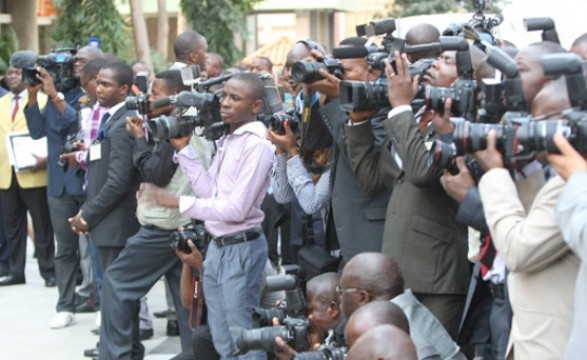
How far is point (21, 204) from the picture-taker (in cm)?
1092

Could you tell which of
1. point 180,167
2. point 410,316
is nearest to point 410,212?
point 410,316

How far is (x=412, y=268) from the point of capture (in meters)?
5.35

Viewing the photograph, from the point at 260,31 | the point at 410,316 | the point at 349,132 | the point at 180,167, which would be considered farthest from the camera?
the point at 260,31

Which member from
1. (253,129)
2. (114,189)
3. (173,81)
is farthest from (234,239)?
(114,189)

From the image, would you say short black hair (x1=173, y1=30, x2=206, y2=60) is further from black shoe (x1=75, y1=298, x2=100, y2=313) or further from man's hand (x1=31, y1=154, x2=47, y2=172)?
black shoe (x1=75, y1=298, x2=100, y2=313)

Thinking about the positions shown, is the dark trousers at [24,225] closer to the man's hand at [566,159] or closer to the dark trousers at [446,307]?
the dark trousers at [446,307]

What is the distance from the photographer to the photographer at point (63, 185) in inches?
363

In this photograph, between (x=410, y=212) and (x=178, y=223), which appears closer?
(x=410, y=212)

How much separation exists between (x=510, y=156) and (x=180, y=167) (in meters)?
3.67

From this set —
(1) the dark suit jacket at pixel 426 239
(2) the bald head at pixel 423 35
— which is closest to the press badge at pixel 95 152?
(2) the bald head at pixel 423 35

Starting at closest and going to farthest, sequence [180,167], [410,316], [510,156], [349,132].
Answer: [510,156]
[410,316]
[349,132]
[180,167]

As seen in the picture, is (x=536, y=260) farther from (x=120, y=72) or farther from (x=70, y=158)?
(x=70, y=158)

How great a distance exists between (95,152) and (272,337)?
303cm

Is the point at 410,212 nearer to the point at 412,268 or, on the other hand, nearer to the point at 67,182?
the point at 412,268
